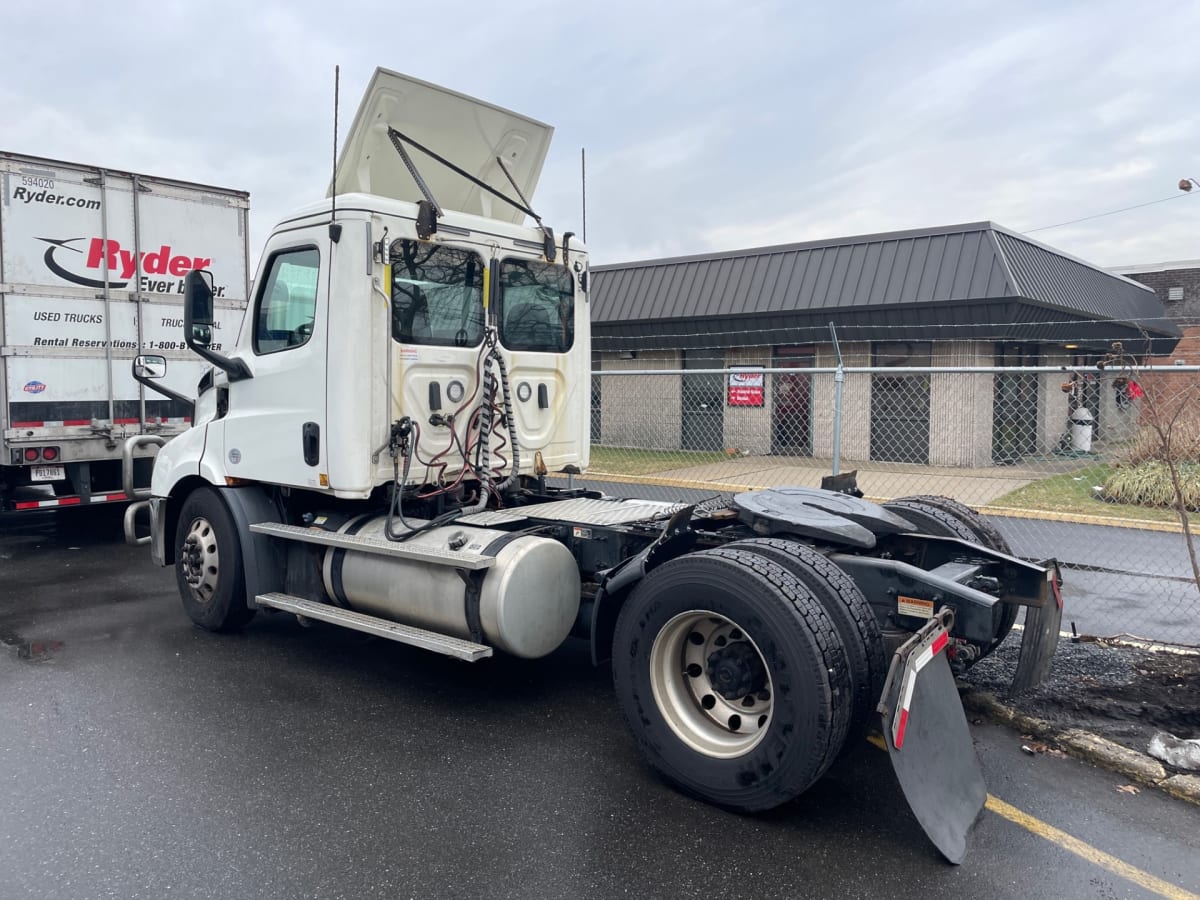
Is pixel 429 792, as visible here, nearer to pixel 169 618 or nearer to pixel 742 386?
pixel 169 618

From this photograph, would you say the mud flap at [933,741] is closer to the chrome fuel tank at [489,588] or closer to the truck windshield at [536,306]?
the chrome fuel tank at [489,588]

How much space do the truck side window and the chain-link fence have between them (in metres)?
4.81

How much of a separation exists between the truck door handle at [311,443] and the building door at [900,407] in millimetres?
12408

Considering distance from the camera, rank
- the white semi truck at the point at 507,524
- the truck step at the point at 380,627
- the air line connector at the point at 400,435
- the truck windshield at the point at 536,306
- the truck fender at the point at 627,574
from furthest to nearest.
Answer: the truck windshield at the point at 536,306, the air line connector at the point at 400,435, the truck step at the point at 380,627, the truck fender at the point at 627,574, the white semi truck at the point at 507,524

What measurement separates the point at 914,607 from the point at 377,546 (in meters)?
2.90

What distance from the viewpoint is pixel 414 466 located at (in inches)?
211

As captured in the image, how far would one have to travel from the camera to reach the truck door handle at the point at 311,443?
5.25 m

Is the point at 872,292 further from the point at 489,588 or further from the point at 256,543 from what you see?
the point at 489,588

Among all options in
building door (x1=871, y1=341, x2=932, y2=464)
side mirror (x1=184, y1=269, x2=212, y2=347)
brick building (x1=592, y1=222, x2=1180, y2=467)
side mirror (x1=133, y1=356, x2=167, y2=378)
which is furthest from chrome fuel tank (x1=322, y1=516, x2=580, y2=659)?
building door (x1=871, y1=341, x2=932, y2=464)

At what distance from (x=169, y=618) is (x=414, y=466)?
2.67 metres

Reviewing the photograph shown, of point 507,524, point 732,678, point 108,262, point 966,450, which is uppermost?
point 108,262

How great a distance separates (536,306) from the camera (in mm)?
6070

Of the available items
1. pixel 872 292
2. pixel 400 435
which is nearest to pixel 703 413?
pixel 872 292

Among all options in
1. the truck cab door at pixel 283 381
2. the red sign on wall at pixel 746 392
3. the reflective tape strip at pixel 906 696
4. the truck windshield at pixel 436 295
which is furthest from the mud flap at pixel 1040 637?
the red sign on wall at pixel 746 392
